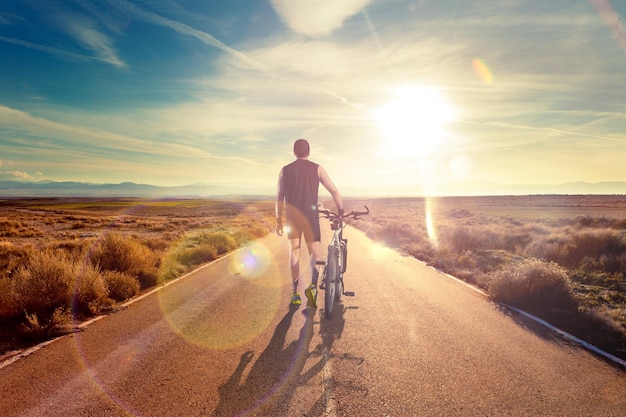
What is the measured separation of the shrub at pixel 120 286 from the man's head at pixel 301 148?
5001 mm

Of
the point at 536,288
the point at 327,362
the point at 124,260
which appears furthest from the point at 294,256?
the point at 124,260

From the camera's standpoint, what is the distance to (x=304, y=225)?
602cm

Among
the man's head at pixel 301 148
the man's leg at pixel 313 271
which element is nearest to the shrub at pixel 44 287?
the man's leg at pixel 313 271

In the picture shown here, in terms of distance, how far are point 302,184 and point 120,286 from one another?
4958 millimetres

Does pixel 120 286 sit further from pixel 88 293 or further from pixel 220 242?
pixel 220 242

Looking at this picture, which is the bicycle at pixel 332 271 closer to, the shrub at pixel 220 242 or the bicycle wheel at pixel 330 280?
the bicycle wheel at pixel 330 280

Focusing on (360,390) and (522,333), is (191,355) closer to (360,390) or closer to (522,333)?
(360,390)

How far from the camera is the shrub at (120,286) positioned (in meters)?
7.46

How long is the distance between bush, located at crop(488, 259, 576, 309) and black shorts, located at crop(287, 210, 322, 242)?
440 centimetres

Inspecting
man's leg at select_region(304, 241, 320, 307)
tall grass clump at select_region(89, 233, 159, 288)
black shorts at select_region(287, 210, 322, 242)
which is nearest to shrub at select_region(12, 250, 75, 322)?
tall grass clump at select_region(89, 233, 159, 288)

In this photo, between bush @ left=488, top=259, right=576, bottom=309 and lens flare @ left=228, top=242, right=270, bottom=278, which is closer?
bush @ left=488, top=259, right=576, bottom=309

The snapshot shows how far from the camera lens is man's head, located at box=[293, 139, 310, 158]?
592 cm

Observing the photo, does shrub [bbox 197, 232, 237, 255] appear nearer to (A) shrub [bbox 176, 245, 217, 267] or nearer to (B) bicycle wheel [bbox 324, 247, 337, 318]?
(A) shrub [bbox 176, 245, 217, 267]

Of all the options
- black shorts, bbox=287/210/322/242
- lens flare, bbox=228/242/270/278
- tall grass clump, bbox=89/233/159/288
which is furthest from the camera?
lens flare, bbox=228/242/270/278
